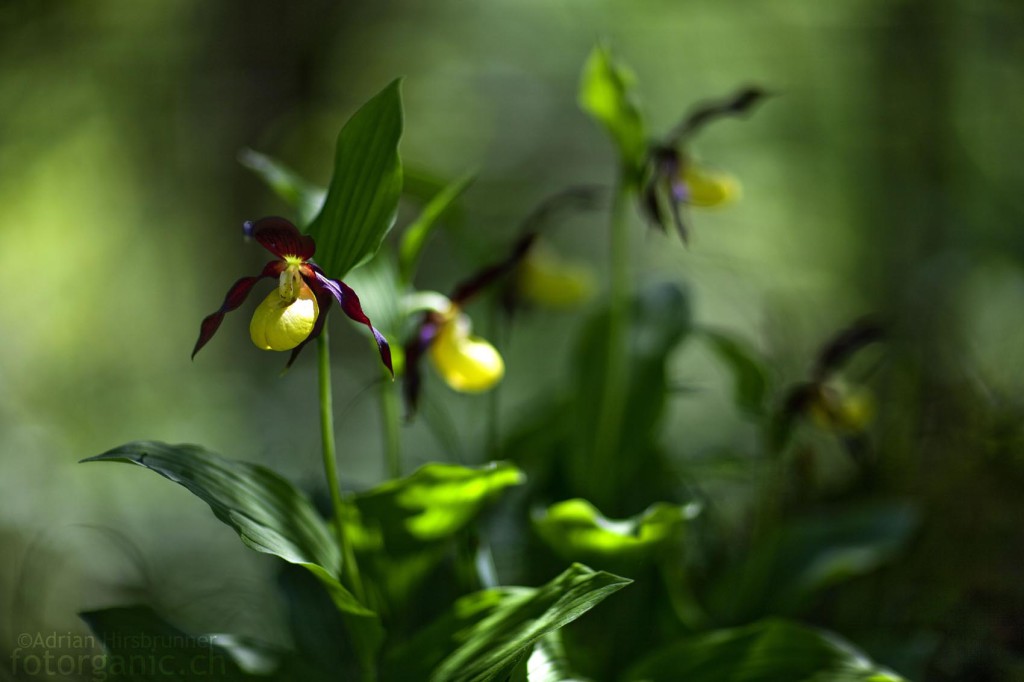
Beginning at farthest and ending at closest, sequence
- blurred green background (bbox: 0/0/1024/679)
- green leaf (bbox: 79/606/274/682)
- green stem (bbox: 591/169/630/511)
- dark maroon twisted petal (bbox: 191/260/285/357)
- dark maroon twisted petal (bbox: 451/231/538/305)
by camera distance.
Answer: blurred green background (bbox: 0/0/1024/679) → green stem (bbox: 591/169/630/511) → dark maroon twisted petal (bbox: 451/231/538/305) → green leaf (bbox: 79/606/274/682) → dark maroon twisted petal (bbox: 191/260/285/357)

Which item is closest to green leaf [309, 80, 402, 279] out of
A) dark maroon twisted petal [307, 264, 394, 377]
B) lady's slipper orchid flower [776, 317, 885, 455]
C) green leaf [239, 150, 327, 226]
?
dark maroon twisted petal [307, 264, 394, 377]

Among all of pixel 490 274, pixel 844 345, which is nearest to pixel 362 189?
pixel 490 274

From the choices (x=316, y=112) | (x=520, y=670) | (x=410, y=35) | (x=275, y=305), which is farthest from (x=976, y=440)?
(x=410, y=35)

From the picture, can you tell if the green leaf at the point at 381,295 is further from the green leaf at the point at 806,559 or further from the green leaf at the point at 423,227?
the green leaf at the point at 806,559

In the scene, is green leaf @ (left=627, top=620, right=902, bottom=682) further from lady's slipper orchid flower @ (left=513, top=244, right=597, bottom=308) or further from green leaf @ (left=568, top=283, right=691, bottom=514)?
lady's slipper orchid flower @ (left=513, top=244, right=597, bottom=308)

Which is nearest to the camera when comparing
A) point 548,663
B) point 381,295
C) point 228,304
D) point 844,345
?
point 228,304

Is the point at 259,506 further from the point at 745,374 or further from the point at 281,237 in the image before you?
the point at 745,374
